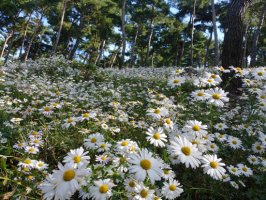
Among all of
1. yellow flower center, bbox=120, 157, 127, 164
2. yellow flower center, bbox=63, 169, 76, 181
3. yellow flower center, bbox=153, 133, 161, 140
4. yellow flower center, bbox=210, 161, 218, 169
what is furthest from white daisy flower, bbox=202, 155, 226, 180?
yellow flower center, bbox=63, 169, 76, 181

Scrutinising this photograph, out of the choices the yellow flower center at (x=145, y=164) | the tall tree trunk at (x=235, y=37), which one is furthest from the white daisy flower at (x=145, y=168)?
the tall tree trunk at (x=235, y=37)

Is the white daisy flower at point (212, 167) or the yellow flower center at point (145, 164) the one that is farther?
the white daisy flower at point (212, 167)

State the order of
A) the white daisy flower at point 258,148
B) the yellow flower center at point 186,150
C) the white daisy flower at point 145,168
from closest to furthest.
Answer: the white daisy flower at point 145,168 < the yellow flower center at point 186,150 < the white daisy flower at point 258,148

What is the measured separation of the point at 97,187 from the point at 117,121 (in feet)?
6.49

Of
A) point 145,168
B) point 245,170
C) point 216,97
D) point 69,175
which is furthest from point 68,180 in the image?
point 245,170

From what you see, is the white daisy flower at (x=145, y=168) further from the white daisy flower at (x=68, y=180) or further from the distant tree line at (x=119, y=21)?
the distant tree line at (x=119, y=21)

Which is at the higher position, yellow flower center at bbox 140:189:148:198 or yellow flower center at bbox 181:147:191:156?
yellow flower center at bbox 181:147:191:156

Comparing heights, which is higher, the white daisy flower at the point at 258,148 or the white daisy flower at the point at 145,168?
the white daisy flower at the point at 145,168

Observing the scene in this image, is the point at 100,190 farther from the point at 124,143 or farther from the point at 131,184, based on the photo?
the point at 124,143

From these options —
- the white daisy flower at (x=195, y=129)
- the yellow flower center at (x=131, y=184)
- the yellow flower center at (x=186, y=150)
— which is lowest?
the yellow flower center at (x=131, y=184)

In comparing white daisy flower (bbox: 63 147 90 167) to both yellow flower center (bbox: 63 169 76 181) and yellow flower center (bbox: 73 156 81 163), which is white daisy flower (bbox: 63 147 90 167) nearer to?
yellow flower center (bbox: 73 156 81 163)

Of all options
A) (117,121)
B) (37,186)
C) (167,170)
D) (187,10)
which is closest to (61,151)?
(117,121)

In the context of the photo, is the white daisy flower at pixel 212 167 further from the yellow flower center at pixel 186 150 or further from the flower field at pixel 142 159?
the yellow flower center at pixel 186 150

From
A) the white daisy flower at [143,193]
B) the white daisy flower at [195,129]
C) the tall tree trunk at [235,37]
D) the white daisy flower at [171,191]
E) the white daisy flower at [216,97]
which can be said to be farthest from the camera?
the tall tree trunk at [235,37]
